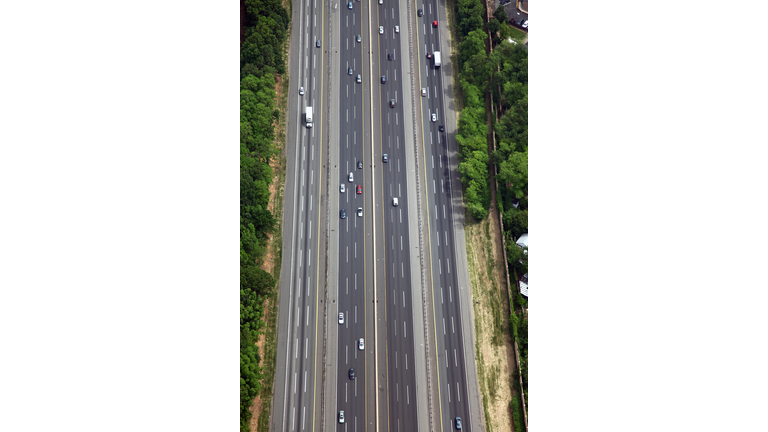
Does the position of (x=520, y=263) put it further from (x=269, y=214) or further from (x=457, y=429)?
(x=269, y=214)

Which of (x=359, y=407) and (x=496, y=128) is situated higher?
(x=496, y=128)

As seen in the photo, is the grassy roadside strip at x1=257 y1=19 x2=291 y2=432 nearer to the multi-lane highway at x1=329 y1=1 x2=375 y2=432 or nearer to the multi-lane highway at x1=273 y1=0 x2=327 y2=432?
the multi-lane highway at x1=273 y1=0 x2=327 y2=432

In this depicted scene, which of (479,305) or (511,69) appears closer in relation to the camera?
(479,305)

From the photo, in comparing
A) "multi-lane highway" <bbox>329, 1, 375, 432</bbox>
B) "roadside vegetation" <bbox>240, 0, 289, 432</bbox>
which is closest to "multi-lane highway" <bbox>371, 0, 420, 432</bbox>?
"multi-lane highway" <bbox>329, 1, 375, 432</bbox>

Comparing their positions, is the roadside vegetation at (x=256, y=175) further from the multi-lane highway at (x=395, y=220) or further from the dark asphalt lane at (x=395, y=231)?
the dark asphalt lane at (x=395, y=231)

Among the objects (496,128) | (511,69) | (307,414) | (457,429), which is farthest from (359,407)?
(511,69)
